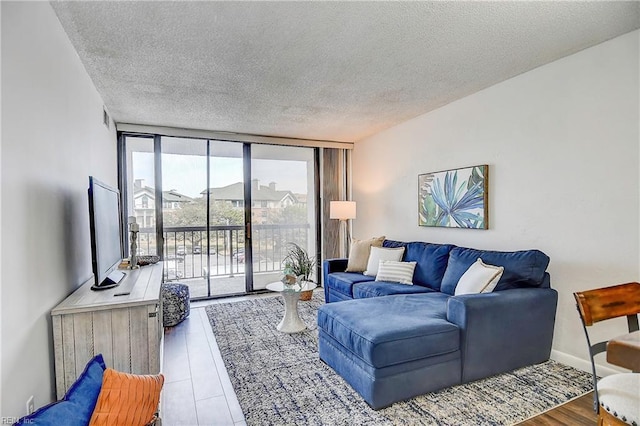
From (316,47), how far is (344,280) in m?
2.52

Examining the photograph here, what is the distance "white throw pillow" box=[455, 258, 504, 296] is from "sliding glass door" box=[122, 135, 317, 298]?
3.18 meters

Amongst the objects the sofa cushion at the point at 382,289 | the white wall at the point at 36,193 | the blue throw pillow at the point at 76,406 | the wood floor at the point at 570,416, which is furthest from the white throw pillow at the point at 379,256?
the blue throw pillow at the point at 76,406

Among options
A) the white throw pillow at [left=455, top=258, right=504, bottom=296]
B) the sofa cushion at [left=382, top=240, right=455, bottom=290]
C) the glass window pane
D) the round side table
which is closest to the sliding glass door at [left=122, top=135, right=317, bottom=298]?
the glass window pane

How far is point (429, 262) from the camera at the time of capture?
366cm

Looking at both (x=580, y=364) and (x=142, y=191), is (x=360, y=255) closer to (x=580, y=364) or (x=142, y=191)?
(x=580, y=364)

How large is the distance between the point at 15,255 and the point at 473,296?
260cm

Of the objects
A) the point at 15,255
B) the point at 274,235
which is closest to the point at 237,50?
the point at 15,255

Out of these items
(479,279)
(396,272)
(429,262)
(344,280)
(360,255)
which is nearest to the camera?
(479,279)

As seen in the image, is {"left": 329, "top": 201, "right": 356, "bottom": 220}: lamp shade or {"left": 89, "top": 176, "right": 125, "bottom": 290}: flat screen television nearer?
{"left": 89, "top": 176, "right": 125, "bottom": 290}: flat screen television

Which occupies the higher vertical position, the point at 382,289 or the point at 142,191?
the point at 142,191

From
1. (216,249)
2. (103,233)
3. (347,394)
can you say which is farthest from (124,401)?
(216,249)

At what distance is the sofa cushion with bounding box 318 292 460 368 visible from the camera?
2.15 meters

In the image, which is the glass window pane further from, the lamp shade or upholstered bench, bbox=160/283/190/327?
the lamp shade

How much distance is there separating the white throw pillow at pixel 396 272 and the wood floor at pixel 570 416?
1.73 meters
